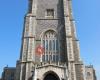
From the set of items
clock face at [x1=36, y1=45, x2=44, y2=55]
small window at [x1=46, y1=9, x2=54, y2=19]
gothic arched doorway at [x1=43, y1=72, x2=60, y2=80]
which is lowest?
gothic arched doorway at [x1=43, y1=72, x2=60, y2=80]

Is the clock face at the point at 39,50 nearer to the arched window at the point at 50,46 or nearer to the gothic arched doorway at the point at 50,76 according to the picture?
the arched window at the point at 50,46

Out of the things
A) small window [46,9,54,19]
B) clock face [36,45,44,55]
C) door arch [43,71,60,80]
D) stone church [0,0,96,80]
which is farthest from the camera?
small window [46,9,54,19]

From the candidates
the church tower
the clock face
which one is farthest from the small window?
the clock face

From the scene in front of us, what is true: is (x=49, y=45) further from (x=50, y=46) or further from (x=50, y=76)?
(x=50, y=76)

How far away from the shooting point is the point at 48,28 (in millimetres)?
34625

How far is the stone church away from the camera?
93.6 feet

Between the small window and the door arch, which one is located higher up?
the small window

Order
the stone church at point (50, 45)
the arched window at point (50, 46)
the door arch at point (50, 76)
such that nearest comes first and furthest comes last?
the door arch at point (50, 76) < the stone church at point (50, 45) < the arched window at point (50, 46)

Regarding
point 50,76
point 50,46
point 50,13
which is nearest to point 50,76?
point 50,76

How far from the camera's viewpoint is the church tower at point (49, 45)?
28.5m

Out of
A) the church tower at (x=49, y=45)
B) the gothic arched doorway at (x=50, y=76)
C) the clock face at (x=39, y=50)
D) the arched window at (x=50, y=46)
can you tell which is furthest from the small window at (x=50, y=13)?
the gothic arched doorway at (x=50, y=76)

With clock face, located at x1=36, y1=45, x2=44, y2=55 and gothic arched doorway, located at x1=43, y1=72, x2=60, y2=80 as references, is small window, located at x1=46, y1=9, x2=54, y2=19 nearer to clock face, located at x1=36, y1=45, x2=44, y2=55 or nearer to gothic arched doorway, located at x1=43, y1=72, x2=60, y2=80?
clock face, located at x1=36, y1=45, x2=44, y2=55

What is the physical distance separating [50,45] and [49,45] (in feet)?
0.55

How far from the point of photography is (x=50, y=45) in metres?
33.5
